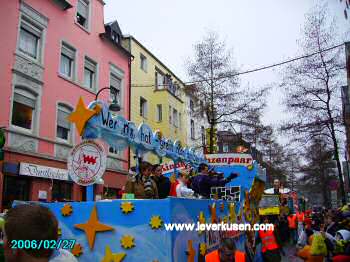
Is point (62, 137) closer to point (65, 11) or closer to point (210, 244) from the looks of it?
point (65, 11)

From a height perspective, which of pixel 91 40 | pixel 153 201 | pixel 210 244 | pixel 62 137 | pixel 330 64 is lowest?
pixel 210 244

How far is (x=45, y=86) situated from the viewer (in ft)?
55.1

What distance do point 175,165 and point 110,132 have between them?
15.2 feet

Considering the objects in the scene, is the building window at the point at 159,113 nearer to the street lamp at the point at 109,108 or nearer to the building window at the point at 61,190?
the street lamp at the point at 109,108

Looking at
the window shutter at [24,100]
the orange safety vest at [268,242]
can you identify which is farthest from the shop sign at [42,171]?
the orange safety vest at [268,242]

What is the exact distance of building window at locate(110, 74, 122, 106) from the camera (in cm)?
2275

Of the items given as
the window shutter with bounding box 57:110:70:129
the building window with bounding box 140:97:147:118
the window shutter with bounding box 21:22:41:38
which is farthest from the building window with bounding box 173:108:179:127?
the window shutter with bounding box 21:22:41:38

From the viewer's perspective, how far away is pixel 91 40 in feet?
68.5

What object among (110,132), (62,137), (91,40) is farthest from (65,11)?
(110,132)

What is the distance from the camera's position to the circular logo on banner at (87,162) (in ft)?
19.4

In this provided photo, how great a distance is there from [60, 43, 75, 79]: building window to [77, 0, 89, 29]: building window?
2224mm

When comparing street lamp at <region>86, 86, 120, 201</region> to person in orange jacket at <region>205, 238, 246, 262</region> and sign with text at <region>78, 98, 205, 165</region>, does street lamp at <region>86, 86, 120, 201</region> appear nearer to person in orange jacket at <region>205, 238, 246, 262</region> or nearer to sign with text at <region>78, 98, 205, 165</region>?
sign with text at <region>78, 98, 205, 165</region>

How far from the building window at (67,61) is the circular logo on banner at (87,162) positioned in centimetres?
1317

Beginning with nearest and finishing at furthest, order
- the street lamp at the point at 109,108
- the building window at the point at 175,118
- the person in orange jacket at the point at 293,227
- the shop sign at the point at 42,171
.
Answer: the street lamp at the point at 109,108
the shop sign at the point at 42,171
the person in orange jacket at the point at 293,227
the building window at the point at 175,118
